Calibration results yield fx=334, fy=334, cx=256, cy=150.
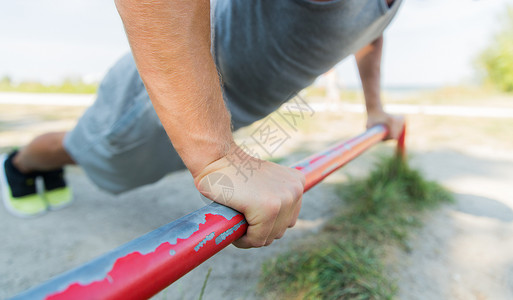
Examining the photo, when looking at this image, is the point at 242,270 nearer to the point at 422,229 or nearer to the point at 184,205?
the point at 184,205

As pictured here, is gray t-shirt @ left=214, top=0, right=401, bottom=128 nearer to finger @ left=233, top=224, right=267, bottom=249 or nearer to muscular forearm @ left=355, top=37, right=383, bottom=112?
muscular forearm @ left=355, top=37, right=383, bottom=112

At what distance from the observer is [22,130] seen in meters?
2.72

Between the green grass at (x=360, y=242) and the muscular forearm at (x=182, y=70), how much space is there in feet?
1.75

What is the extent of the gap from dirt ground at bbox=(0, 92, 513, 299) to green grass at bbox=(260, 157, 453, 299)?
52mm

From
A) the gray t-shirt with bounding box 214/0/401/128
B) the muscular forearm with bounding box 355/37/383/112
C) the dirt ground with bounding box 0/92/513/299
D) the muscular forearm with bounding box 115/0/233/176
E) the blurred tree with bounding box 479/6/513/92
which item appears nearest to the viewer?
the muscular forearm with bounding box 115/0/233/176

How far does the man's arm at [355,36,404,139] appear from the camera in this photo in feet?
4.10

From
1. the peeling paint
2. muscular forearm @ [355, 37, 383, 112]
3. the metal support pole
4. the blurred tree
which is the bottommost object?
the blurred tree

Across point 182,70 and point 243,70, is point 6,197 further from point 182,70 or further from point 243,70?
point 182,70

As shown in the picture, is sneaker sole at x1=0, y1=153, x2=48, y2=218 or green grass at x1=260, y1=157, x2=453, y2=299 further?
sneaker sole at x1=0, y1=153, x2=48, y2=218

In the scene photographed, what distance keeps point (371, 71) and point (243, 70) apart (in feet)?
2.02

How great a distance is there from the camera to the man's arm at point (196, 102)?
415 mm

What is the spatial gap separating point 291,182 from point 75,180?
152 cm

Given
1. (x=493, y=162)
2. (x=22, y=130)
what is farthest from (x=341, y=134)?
(x=22, y=130)

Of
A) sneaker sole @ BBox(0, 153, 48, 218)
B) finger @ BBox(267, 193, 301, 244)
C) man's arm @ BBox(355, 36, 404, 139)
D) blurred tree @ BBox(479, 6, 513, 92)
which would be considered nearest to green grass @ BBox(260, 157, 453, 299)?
man's arm @ BBox(355, 36, 404, 139)
